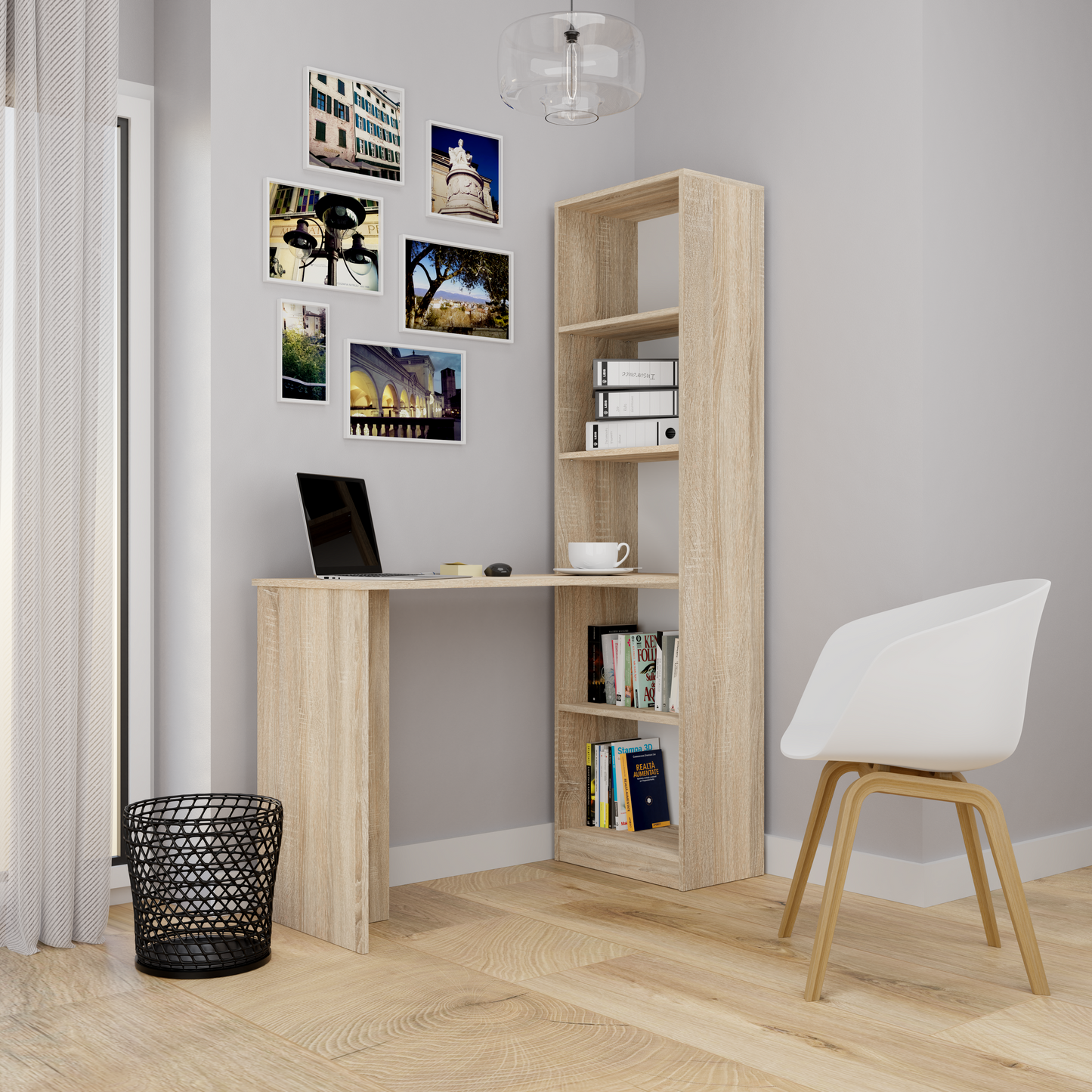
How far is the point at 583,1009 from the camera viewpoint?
226 cm

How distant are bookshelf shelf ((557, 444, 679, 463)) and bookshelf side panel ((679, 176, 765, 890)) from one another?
81 mm

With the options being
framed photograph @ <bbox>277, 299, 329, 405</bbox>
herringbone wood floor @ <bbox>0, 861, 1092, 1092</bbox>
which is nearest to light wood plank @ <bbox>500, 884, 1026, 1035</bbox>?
herringbone wood floor @ <bbox>0, 861, 1092, 1092</bbox>

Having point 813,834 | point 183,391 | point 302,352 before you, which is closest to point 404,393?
point 302,352

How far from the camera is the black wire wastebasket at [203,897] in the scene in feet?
8.10

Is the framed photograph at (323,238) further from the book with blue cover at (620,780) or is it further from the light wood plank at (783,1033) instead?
the light wood plank at (783,1033)

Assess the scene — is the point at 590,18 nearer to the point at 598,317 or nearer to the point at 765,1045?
the point at 598,317

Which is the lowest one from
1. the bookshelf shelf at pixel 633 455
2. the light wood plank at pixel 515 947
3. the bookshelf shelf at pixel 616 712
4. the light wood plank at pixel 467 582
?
the light wood plank at pixel 515 947

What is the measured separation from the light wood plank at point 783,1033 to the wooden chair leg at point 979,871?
0.52 metres

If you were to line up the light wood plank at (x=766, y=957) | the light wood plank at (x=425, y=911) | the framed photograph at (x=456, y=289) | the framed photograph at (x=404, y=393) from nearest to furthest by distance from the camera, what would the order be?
the light wood plank at (x=766, y=957) → the light wood plank at (x=425, y=911) → the framed photograph at (x=404, y=393) → the framed photograph at (x=456, y=289)

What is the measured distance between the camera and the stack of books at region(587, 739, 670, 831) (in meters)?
3.46

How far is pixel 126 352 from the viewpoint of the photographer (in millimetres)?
3111

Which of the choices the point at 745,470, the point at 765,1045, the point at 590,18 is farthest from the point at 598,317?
the point at 765,1045

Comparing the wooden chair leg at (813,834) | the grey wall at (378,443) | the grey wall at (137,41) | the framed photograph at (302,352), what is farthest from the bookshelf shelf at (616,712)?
the grey wall at (137,41)

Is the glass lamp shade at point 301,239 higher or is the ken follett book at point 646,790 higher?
the glass lamp shade at point 301,239
